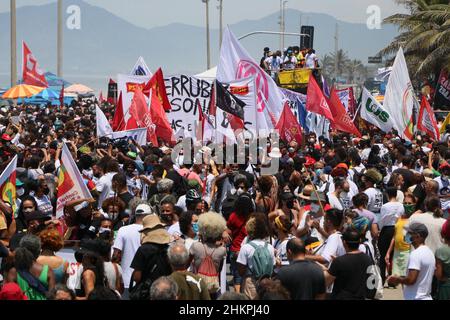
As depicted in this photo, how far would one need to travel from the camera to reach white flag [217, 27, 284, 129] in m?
17.4

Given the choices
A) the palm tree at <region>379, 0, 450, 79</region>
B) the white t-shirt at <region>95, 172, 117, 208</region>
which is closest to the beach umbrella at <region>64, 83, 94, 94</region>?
the palm tree at <region>379, 0, 450, 79</region>

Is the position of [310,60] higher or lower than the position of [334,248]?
higher

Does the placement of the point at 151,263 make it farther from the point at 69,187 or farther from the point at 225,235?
the point at 69,187

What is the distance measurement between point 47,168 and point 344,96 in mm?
14565

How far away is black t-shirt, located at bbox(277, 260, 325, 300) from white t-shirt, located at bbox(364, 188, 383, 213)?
13.8ft

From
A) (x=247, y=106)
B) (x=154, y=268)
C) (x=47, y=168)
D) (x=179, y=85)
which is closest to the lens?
(x=154, y=268)

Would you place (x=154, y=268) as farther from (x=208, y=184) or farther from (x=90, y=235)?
(x=208, y=184)

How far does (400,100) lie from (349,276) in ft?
43.3

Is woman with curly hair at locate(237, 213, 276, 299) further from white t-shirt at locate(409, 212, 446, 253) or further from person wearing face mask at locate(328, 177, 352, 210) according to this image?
person wearing face mask at locate(328, 177, 352, 210)

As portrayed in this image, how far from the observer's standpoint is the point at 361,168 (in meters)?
13.9

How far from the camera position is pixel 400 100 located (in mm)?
20125

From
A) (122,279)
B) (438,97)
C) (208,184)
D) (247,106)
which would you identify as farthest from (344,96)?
(122,279)

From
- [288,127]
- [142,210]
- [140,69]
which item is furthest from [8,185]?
[140,69]

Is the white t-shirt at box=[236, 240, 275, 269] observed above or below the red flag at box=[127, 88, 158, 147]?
below
